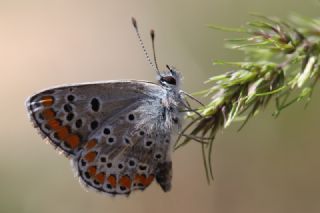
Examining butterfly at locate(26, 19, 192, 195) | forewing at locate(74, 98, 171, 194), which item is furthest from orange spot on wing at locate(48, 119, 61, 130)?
forewing at locate(74, 98, 171, 194)

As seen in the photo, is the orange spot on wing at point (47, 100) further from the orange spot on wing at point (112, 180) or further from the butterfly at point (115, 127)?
the orange spot on wing at point (112, 180)

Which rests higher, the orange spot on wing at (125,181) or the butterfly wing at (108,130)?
the butterfly wing at (108,130)

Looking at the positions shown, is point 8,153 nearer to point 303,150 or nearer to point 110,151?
point 303,150

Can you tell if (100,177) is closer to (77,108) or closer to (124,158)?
(124,158)

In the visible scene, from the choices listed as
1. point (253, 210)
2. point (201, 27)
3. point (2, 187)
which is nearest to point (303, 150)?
point (253, 210)

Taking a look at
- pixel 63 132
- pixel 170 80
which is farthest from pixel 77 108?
pixel 170 80

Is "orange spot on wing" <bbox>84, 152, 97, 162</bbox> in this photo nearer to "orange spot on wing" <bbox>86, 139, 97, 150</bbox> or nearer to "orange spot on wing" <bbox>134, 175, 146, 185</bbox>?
"orange spot on wing" <bbox>86, 139, 97, 150</bbox>

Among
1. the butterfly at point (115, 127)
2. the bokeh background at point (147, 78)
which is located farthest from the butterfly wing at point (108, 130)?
the bokeh background at point (147, 78)
